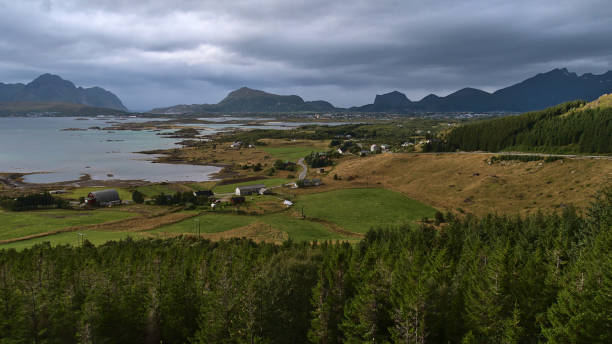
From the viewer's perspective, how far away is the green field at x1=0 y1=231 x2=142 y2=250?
54.1 metres

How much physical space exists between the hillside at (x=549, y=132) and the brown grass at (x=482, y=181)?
42.8ft

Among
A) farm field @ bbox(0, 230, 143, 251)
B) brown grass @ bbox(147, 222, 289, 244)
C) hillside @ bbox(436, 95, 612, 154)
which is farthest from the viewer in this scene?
hillside @ bbox(436, 95, 612, 154)

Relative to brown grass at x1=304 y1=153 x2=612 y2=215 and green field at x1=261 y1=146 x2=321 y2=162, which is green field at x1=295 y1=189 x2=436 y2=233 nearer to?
brown grass at x1=304 y1=153 x2=612 y2=215

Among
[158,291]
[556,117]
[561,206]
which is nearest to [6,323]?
[158,291]

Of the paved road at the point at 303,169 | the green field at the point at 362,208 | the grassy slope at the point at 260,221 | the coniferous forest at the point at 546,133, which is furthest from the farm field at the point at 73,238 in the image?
the coniferous forest at the point at 546,133

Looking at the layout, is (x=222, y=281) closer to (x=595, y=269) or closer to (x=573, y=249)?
(x=595, y=269)

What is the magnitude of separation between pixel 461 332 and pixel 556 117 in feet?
391

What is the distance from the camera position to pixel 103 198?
8269 cm

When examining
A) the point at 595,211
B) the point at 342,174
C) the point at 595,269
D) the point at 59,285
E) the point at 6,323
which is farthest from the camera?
the point at 342,174

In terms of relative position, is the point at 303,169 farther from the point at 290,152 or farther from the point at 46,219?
the point at 46,219

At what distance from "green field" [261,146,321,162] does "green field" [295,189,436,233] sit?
6540cm

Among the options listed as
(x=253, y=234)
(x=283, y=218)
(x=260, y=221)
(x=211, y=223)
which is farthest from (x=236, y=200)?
(x=253, y=234)

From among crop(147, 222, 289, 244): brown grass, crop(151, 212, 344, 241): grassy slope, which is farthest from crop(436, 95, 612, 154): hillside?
crop(147, 222, 289, 244): brown grass

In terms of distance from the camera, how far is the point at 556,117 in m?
113
